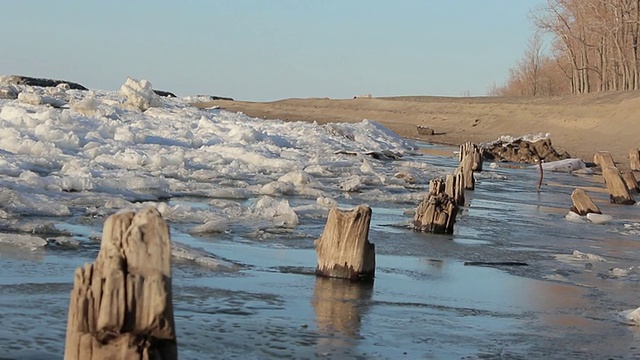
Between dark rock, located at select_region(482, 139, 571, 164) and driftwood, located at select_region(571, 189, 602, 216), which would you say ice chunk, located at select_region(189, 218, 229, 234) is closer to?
driftwood, located at select_region(571, 189, 602, 216)

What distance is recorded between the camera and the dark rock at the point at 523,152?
33.6 metres

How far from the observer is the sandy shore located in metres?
42.7

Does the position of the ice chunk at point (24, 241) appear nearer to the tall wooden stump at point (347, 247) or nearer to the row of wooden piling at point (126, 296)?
the tall wooden stump at point (347, 247)

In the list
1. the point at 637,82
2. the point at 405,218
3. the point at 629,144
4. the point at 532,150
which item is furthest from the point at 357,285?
the point at 637,82

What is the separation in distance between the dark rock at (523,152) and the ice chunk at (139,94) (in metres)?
15.2

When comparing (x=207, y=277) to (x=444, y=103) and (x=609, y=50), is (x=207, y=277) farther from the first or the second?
(x=609, y=50)

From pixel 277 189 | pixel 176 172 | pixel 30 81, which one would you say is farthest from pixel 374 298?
pixel 30 81

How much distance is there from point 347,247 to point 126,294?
14.0 feet

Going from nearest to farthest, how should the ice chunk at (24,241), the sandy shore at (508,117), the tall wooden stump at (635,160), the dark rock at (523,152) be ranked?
the ice chunk at (24,241), the tall wooden stump at (635,160), the dark rock at (523,152), the sandy shore at (508,117)

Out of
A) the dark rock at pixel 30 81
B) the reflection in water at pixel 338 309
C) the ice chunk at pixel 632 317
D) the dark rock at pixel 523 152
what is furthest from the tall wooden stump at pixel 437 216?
the dark rock at pixel 30 81

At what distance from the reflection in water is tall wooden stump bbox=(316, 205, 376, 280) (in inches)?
4.4

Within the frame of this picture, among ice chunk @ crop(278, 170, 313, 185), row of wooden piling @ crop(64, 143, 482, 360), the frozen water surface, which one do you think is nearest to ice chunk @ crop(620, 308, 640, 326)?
the frozen water surface

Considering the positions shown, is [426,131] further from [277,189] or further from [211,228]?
[211,228]

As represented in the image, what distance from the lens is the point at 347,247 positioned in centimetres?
823
